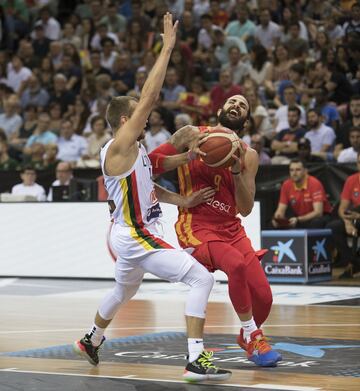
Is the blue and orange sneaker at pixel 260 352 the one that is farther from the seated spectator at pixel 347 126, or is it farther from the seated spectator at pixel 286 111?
the seated spectator at pixel 286 111

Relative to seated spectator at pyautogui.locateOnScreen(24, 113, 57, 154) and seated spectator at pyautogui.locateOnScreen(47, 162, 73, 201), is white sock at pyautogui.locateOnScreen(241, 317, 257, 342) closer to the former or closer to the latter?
seated spectator at pyautogui.locateOnScreen(47, 162, 73, 201)

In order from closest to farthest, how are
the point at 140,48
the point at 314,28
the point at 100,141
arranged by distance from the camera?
the point at 100,141 < the point at 314,28 < the point at 140,48

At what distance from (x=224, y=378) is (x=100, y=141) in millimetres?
11658

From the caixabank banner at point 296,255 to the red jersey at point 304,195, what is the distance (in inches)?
25.1

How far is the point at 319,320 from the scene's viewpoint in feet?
33.6

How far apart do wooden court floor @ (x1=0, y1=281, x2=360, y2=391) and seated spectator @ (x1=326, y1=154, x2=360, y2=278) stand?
9.74ft

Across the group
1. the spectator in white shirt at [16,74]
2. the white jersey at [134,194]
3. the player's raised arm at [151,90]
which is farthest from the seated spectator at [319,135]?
the player's raised arm at [151,90]

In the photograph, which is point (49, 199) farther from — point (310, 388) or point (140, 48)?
point (310, 388)

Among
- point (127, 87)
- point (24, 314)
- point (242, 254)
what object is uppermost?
point (127, 87)

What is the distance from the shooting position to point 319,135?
1647cm

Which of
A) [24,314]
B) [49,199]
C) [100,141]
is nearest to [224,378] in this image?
[24,314]

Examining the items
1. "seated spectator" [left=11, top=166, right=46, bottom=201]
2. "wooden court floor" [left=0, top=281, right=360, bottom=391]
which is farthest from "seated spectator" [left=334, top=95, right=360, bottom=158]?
"wooden court floor" [left=0, top=281, right=360, bottom=391]

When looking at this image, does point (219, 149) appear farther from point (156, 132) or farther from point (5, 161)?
point (5, 161)

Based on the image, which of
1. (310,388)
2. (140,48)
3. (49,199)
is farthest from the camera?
(140,48)
